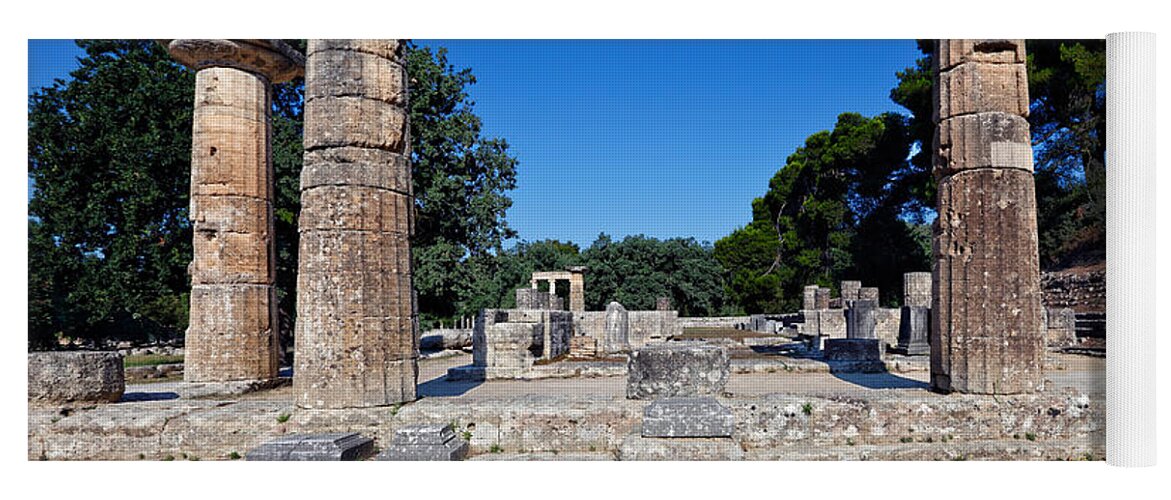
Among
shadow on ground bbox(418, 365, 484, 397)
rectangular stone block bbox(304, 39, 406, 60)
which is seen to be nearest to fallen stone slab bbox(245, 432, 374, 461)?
shadow on ground bbox(418, 365, 484, 397)

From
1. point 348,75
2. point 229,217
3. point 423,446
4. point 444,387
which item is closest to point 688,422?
point 423,446

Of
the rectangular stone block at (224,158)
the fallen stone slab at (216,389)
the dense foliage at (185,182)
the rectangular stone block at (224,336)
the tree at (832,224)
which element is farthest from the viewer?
the tree at (832,224)

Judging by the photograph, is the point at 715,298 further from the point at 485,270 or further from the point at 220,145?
the point at 220,145

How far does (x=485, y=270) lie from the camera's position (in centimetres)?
2008

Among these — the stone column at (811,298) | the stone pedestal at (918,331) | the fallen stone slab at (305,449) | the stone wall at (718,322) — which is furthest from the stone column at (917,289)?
the fallen stone slab at (305,449)

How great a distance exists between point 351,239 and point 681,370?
12.0ft

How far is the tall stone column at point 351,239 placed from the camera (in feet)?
22.4

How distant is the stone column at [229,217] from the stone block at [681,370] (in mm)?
5366

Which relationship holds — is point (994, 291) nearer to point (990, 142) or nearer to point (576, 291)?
point (990, 142)

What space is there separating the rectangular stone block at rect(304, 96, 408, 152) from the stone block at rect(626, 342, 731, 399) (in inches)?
137

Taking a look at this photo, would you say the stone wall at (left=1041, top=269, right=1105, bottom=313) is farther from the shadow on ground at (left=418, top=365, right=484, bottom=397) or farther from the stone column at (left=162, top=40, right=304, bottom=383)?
the stone column at (left=162, top=40, right=304, bottom=383)

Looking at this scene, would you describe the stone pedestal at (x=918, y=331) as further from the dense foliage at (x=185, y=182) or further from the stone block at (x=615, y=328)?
the dense foliage at (x=185, y=182)

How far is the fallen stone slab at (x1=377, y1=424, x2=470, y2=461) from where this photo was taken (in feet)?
18.9

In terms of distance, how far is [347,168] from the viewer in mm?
6883
